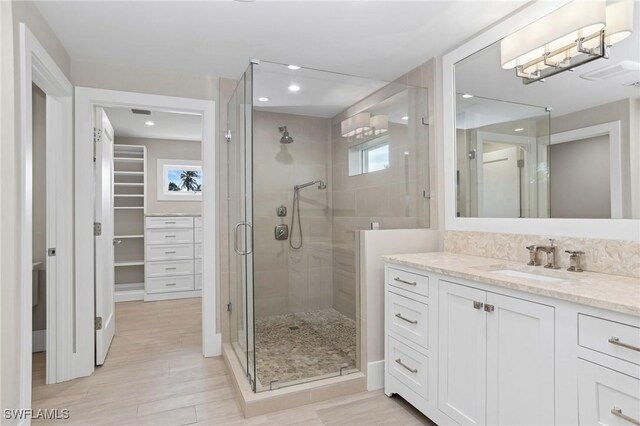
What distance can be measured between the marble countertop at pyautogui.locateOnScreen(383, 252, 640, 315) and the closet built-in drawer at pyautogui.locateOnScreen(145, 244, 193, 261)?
3799 mm

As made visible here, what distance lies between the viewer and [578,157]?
1800mm

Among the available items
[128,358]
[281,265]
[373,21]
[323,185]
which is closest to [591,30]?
[373,21]

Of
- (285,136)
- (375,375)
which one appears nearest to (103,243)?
(285,136)

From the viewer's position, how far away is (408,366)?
2.09 m

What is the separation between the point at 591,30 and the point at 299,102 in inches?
73.8

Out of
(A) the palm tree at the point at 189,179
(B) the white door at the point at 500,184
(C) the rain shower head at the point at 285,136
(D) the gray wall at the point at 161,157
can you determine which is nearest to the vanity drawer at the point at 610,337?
(B) the white door at the point at 500,184

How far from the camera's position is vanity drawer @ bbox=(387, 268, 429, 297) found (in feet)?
6.45


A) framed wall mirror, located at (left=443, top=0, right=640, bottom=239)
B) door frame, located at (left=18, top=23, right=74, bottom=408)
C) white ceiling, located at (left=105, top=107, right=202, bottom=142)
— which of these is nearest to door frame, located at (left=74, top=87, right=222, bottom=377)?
door frame, located at (left=18, top=23, right=74, bottom=408)

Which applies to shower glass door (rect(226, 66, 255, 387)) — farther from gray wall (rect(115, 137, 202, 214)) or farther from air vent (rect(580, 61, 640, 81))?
gray wall (rect(115, 137, 202, 214))

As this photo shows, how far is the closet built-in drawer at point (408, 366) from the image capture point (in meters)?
1.97

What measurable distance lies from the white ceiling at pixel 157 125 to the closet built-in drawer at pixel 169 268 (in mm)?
1923

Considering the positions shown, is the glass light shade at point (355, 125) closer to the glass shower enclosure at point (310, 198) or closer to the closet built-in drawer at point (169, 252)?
the glass shower enclosure at point (310, 198)

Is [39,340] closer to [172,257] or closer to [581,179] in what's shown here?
[172,257]

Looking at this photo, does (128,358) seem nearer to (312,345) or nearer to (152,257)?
(312,345)
